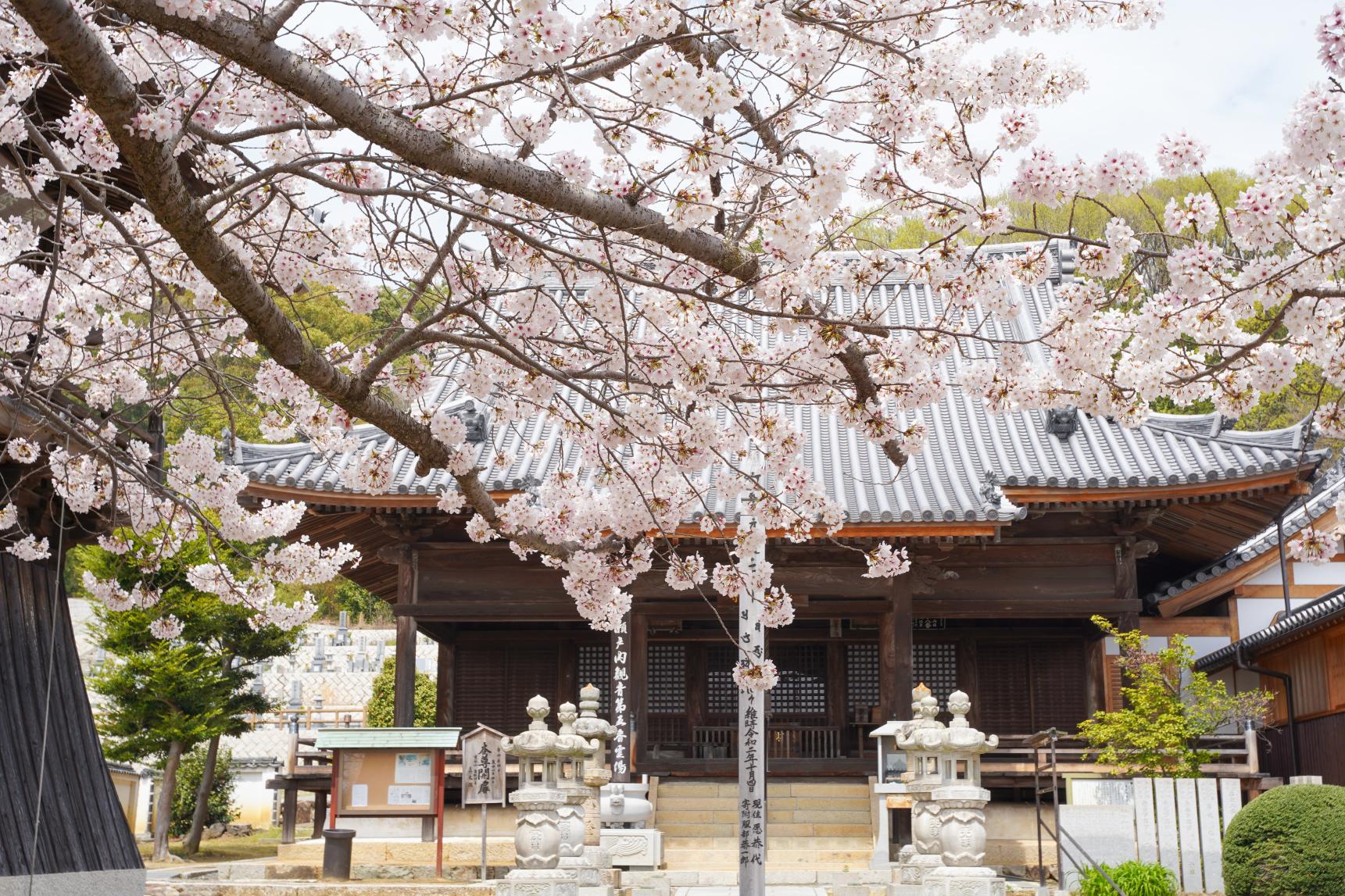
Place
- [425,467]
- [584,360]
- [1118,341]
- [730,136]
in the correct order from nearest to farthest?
[730,136], [1118,341], [425,467], [584,360]

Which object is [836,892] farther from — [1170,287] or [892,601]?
[1170,287]

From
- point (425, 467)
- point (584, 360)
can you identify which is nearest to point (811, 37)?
point (584, 360)

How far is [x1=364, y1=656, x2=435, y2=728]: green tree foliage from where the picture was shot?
2602 cm

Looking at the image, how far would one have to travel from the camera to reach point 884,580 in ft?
51.5

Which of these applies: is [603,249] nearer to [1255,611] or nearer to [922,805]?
[922,805]

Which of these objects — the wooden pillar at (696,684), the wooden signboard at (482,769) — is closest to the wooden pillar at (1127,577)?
the wooden pillar at (696,684)

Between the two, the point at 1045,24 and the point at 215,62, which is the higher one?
the point at 1045,24

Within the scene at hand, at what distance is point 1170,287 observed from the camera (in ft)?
16.5

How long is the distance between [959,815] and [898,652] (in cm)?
542

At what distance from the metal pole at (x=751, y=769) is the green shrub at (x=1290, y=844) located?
4.31 metres

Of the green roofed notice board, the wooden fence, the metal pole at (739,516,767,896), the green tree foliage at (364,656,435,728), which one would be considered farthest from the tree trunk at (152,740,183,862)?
the metal pole at (739,516,767,896)

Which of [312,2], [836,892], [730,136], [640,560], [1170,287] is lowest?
[836,892]

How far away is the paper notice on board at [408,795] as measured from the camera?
13.3 metres

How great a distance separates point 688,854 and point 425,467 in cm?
868
